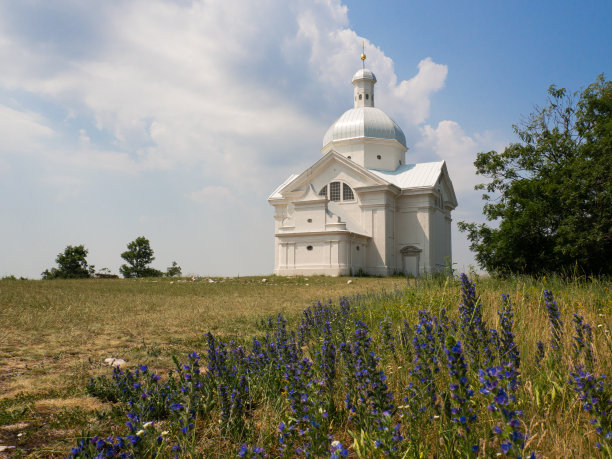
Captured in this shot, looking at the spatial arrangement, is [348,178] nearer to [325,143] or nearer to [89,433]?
[325,143]

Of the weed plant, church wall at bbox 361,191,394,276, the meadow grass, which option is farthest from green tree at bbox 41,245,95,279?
the weed plant

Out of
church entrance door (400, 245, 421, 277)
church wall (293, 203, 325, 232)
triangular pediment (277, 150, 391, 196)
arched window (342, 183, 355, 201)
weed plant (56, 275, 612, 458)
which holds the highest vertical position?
triangular pediment (277, 150, 391, 196)

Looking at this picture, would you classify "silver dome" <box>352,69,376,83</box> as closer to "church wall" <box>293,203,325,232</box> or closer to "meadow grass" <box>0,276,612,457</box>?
"church wall" <box>293,203,325,232</box>

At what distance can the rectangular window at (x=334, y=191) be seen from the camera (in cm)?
3762

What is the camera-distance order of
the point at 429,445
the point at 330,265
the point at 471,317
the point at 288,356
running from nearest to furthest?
the point at 429,445, the point at 471,317, the point at 288,356, the point at 330,265

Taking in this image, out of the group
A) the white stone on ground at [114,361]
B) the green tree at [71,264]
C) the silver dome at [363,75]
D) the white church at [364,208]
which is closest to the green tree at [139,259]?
the green tree at [71,264]

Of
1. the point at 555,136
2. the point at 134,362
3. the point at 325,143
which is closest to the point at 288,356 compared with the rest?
the point at 134,362

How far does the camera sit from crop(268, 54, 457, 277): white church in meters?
32.9

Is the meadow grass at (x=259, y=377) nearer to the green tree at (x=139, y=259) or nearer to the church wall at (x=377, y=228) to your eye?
the church wall at (x=377, y=228)

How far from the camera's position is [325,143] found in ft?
140

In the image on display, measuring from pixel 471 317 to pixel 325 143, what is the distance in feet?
129

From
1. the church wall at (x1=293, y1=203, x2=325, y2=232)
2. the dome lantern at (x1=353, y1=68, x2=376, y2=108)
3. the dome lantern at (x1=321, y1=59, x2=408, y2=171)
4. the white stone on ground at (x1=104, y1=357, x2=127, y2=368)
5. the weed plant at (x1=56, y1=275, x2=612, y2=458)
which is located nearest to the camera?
the weed plant at (x1=56, y1=275, x2=612, y2=458)

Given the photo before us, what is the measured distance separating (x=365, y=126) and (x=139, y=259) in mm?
26013

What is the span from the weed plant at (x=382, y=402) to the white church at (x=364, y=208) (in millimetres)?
26968
